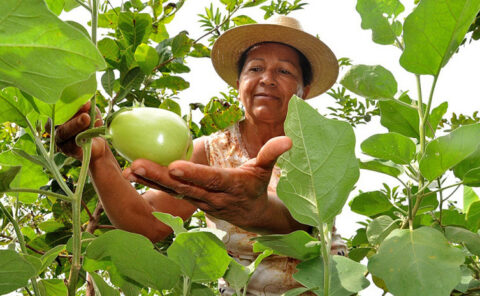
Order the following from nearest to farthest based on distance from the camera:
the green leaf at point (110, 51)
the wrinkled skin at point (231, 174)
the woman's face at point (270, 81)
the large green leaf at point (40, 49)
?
1. the large green leaf at point (40, 49)
2. the wrinkled skin at point (231, 174)
3. the green leaf at point (110, 51)
4. the woman's face at point (270, 81)

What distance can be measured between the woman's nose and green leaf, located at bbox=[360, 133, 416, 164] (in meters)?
1.14

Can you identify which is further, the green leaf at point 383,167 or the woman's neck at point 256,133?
the woman's neck at point 256,133

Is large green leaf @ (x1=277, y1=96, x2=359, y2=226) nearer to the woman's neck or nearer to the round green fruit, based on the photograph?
the round green fruit

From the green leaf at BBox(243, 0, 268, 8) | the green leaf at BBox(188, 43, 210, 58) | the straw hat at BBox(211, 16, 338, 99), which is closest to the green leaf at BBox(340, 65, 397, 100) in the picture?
the straw hat at BBox(211, 16, 338, 99)

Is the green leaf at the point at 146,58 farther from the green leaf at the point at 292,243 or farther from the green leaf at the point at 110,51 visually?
the green leaf at the point at 292,243

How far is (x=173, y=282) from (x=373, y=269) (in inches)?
10.5

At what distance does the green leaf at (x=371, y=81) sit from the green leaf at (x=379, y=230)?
215 millimetres

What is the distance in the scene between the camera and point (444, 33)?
59 centimetres

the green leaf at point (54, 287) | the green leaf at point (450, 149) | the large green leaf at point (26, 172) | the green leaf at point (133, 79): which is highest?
the green leaf at point (133, 79)

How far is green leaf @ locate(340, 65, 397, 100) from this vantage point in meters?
0.77

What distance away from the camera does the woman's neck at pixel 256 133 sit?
1.92m

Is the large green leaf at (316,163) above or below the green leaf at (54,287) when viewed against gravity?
above

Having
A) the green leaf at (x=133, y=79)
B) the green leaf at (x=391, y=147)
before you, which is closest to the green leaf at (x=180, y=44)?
the green leaf at (x=133, y=79)

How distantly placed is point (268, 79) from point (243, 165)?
3.50ft
